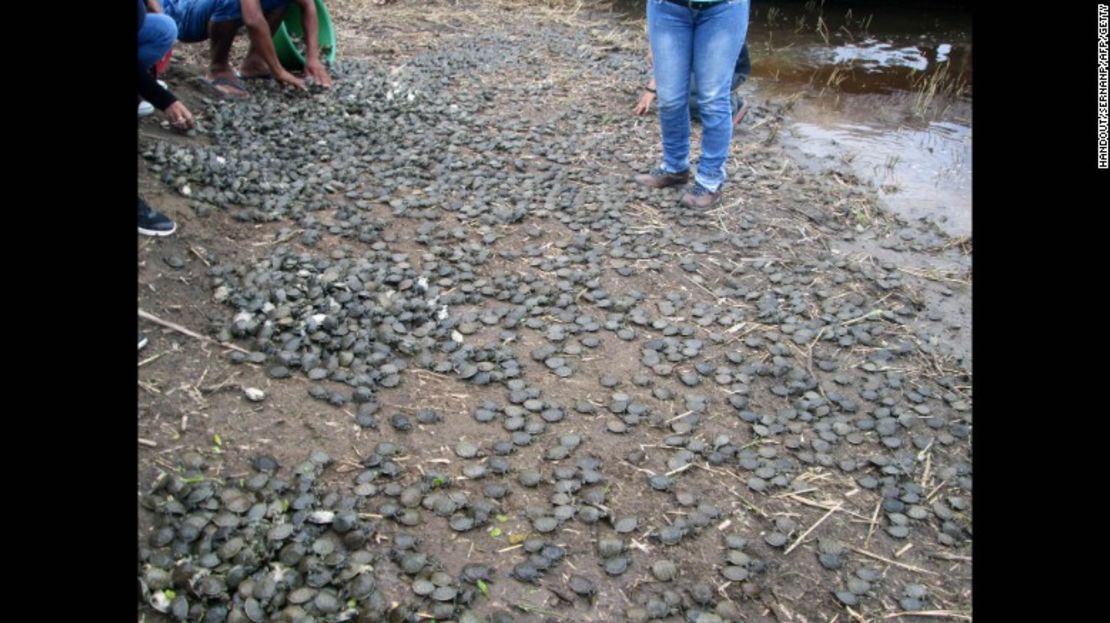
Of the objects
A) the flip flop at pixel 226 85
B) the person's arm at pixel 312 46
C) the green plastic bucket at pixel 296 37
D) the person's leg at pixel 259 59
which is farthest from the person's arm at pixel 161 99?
the green plastic bucket at pixel 296 37

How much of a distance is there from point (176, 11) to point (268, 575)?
5.33 m

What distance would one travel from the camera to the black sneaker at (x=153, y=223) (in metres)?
4.11

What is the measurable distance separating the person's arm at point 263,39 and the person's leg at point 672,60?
3.07 m

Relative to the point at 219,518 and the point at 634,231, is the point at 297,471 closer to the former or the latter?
the point at 219,518

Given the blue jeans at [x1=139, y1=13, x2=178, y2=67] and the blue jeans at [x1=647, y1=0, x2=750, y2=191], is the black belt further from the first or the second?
the blue jeans at [x1=139, y1=13, x2=178, y2=67]

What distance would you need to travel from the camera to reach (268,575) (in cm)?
251

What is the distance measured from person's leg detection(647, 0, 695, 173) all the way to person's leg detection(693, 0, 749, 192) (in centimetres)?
7

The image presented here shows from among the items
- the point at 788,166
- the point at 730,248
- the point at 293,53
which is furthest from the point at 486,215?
the point at 293,53

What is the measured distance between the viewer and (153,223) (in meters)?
4.13

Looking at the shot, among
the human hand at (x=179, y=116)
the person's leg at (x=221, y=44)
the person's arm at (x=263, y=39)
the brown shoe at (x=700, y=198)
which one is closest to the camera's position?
the human hand at (x=179, y=116)

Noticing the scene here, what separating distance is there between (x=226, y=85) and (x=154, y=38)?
4.47ft

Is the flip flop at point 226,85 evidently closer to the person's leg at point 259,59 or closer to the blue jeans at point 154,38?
the person's leg at point 259,59

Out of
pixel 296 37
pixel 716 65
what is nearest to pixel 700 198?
pixel 716 65

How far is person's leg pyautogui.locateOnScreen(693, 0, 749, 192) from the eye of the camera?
4.62m
